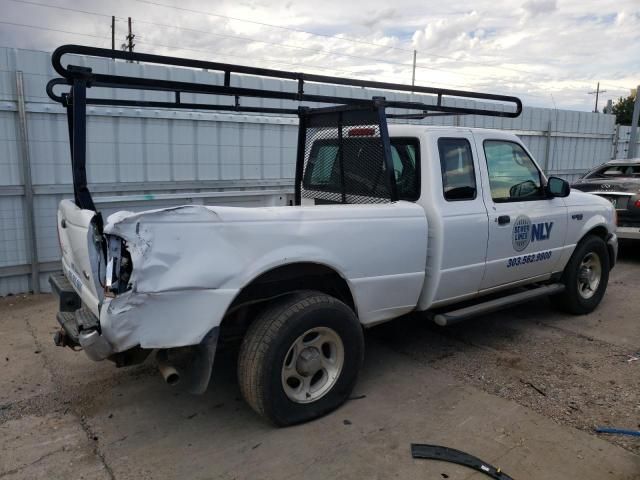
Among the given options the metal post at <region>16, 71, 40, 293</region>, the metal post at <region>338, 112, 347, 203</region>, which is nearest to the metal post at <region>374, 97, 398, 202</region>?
the metal post at <region>338, 112, 347, 203</region>

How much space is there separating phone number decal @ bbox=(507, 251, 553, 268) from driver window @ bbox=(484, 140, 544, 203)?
0.54 meters

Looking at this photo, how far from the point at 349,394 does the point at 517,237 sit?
7.20 ft

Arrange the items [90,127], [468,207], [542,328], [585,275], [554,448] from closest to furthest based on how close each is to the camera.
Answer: [554,448] → [468,207] → [542,328] → [585,275] → [90,127]

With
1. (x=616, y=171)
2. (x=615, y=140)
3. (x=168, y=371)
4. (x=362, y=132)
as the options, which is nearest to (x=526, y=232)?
(x=362, y=132)

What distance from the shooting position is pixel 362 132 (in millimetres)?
4383

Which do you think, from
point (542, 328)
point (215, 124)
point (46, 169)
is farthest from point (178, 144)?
point (542, 328)

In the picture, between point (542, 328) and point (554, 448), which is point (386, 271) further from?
point (542, 328)

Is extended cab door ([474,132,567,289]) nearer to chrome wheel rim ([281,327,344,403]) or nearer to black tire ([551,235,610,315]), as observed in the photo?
black tire ([551,235,610,315])

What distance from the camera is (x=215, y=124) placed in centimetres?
733

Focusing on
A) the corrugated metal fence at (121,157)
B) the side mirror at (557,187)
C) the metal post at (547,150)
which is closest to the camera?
the side mirror at (557,187)

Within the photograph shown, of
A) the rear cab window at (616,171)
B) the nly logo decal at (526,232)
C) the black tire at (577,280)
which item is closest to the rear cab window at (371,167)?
the nly logo decal at (526,232)

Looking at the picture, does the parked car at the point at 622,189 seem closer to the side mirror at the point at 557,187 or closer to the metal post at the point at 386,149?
the side mirror at the point at 557,187

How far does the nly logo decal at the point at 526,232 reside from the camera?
187 inches

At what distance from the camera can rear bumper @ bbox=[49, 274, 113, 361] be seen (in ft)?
9.68
